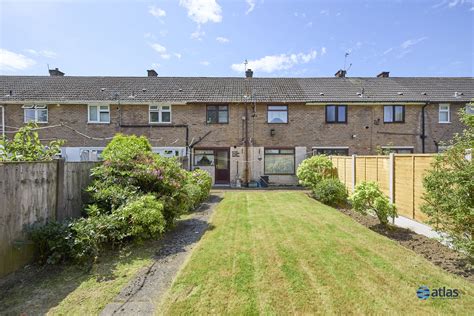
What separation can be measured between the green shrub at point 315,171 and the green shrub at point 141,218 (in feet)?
28.6

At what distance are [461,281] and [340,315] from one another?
7.92ft

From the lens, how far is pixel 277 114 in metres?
17.1

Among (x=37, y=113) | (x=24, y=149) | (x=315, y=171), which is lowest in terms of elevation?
(x=315, y=171)

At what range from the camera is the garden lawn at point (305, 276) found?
335cm

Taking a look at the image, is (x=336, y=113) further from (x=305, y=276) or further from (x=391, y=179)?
(x=305, y=276)

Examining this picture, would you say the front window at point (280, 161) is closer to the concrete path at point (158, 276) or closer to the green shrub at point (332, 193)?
the green shrub at point (332, 193)

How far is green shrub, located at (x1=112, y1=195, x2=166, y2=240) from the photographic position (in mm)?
5262

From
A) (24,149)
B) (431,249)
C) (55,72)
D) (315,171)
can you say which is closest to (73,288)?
(24,149)

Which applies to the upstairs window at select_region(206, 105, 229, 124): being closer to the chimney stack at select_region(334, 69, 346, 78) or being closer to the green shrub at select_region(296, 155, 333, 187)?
the green shrub at select_region(296, 155, 333, 187)

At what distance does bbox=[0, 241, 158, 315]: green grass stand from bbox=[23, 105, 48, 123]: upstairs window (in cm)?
1623

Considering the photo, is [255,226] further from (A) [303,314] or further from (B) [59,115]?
(B) [59,115]

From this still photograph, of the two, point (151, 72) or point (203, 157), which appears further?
point (151, 72)

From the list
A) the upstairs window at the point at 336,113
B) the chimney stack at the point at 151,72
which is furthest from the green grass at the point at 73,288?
the chimney stack at the point at 151,72

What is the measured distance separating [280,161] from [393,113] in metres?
8.23
